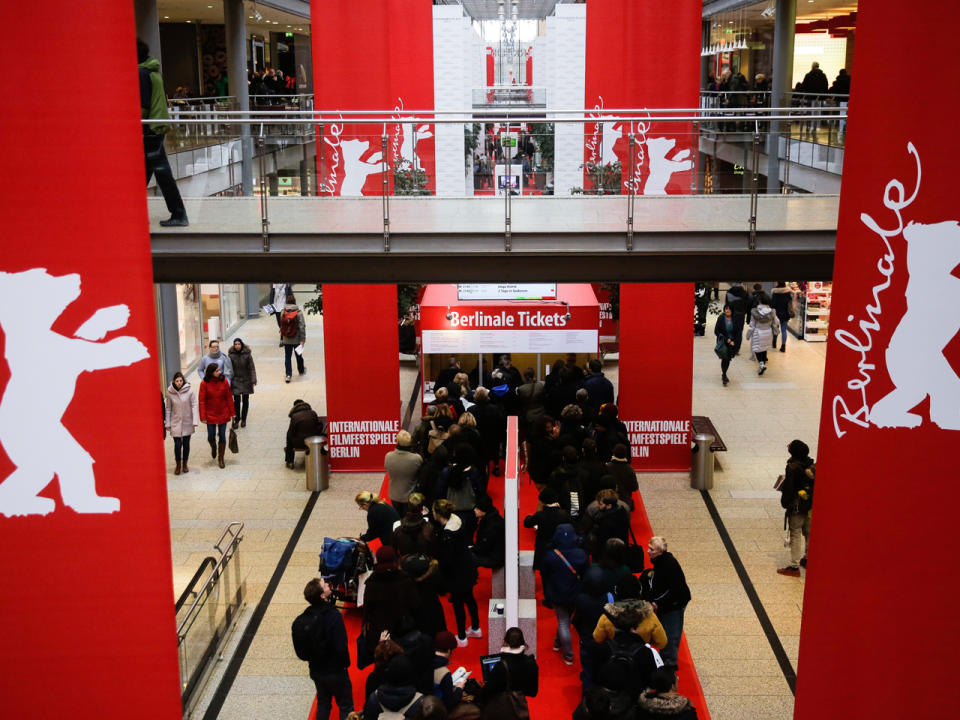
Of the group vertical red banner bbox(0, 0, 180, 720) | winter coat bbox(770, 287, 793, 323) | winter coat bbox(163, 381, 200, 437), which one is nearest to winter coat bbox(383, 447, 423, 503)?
winter coat bbox(163, 381, 200, 437)

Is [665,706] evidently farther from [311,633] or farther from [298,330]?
[298,330]

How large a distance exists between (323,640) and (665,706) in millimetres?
2211

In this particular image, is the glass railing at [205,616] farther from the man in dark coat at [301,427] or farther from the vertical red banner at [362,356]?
the vertical red banner at [362,356]

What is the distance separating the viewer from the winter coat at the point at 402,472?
9.77m

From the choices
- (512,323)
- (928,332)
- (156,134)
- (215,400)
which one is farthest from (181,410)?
(928,332)

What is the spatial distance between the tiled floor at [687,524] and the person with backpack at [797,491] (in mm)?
455

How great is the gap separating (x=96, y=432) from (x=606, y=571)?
14.6ft

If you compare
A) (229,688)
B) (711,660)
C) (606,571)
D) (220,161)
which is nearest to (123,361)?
(606,571)

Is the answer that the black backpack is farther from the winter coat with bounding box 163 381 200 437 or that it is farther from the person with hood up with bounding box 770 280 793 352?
the person with hood up with bounding box 770 280 793 352

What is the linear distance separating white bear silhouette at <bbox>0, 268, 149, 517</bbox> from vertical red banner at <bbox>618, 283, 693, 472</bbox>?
934 cm

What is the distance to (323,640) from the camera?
6734mm

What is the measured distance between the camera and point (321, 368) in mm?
Result: 18594

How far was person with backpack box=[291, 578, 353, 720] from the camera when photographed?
6.70m

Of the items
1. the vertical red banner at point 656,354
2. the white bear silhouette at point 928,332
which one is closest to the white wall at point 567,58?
the vertical red banner at point 656,354
